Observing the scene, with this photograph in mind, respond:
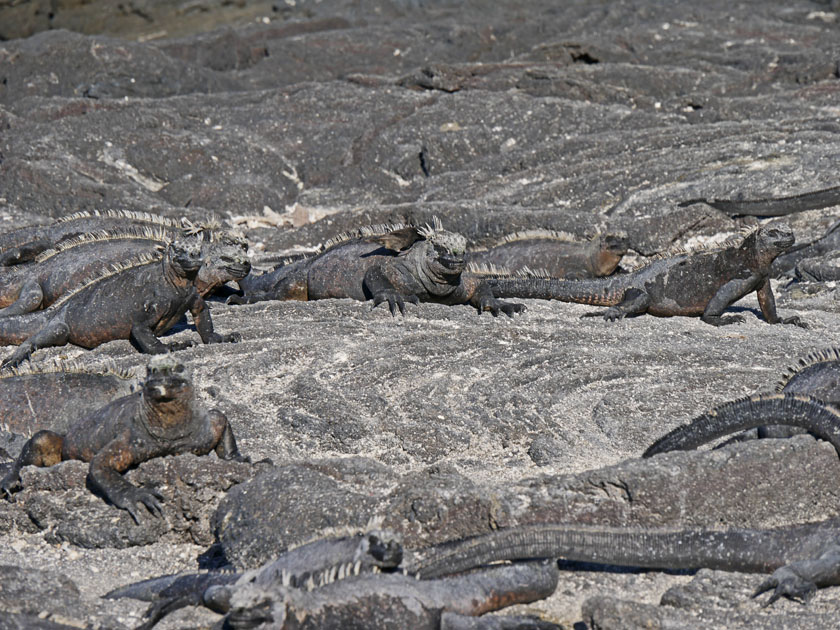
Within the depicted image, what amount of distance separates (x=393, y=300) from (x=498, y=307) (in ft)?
2.24

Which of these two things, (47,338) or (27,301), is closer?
(47,338)

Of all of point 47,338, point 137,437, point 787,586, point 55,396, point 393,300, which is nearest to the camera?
point 787,586

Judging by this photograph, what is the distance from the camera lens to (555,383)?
19.5ft

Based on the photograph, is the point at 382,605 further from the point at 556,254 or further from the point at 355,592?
the point at 556,254

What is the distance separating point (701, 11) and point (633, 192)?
1024 cm

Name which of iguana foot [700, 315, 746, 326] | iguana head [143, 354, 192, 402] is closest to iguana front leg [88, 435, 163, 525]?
iguana head [143, 354, 192, 402]

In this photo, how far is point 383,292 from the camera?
751cm

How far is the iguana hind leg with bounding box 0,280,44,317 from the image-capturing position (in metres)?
7.68

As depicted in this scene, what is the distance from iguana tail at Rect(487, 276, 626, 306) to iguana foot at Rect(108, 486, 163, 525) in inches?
158

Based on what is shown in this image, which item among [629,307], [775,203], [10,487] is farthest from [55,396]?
[775,203]

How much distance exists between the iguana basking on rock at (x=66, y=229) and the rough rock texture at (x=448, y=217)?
1.00 metres

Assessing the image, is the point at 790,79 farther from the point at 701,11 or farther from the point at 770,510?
the point at 770,510

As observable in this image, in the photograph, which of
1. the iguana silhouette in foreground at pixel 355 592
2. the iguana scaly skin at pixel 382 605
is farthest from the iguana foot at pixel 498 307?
the iguana scaly skin at pixel 382 605

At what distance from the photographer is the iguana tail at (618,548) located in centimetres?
373
